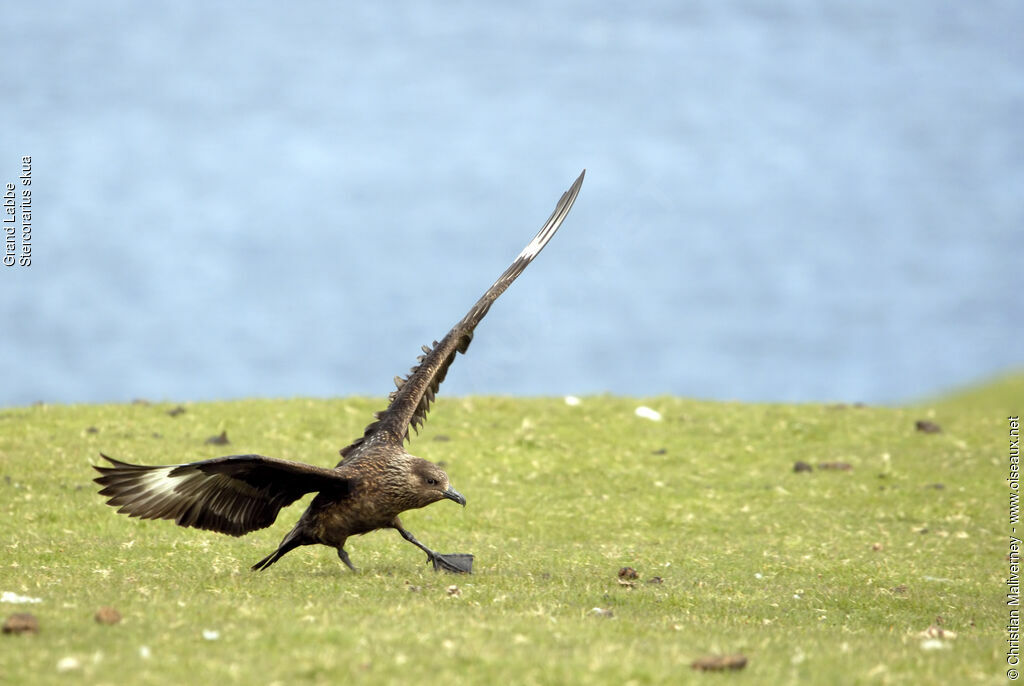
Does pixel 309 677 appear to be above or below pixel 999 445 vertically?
below

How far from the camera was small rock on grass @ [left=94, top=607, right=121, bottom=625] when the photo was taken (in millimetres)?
8977

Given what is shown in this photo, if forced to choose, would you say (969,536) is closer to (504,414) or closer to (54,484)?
(504,414)

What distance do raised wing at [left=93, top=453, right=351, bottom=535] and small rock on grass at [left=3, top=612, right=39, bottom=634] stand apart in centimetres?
208

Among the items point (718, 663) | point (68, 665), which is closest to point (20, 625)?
point (68, 665)

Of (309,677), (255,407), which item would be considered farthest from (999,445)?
(309,677)

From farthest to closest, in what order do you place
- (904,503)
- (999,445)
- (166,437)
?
(999,445), (166,437), (904,503)

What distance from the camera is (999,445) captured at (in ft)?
84.3

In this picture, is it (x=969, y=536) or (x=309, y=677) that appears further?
(x=969, y=536)

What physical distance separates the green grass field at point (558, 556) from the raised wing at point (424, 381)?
5.65 ft

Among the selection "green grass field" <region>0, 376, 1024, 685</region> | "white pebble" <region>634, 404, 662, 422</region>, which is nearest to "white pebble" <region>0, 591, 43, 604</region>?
"green grass field" <region>0, 376, 1024, 685</region>

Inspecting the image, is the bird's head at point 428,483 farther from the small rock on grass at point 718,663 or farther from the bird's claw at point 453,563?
the small rock on grass at point 718,663

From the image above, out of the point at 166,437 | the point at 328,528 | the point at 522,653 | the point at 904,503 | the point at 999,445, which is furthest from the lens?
the point at 999,445

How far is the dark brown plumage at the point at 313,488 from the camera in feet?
36.4

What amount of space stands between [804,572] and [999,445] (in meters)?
12.5
